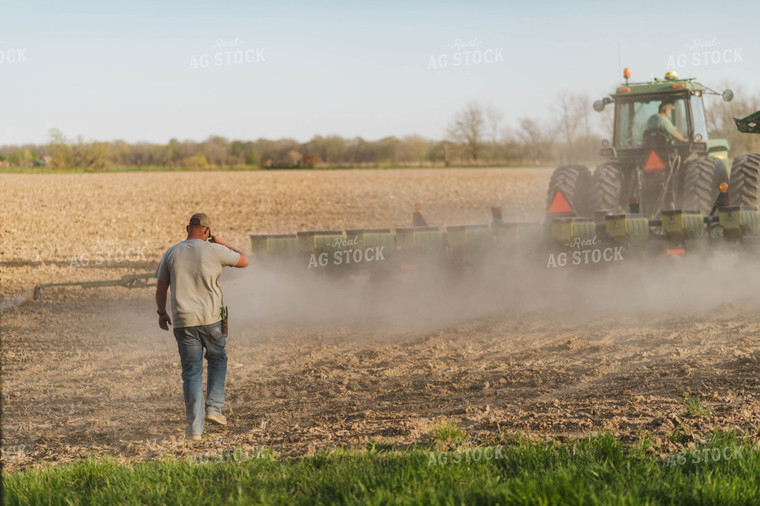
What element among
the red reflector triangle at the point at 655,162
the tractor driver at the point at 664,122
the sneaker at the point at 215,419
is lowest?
the sneaker at the point at 215,419

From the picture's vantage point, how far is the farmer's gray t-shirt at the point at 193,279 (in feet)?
19.4

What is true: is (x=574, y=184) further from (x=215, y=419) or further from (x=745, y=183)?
(x=215, y=419)

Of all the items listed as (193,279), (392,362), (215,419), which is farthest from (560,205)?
(215,419)

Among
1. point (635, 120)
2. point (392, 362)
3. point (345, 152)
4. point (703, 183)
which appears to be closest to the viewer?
point (392, 362)

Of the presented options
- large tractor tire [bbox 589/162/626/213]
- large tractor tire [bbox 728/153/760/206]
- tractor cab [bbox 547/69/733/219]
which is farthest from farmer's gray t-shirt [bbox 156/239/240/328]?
large tractor tire [bbox 728/153/760/206]

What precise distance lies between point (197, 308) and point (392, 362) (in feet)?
8.05

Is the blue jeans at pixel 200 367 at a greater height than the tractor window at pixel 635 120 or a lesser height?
lesser

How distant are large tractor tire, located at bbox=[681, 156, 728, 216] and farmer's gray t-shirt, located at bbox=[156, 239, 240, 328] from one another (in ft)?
25.7

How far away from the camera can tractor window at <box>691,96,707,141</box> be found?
1152cm

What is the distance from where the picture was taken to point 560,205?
36.1ft

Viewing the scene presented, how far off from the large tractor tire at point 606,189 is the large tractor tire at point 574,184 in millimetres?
509

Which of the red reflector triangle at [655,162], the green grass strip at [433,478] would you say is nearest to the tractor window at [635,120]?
the red reflector triangle at [655,162]

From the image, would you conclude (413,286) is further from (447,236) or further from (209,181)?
(209,181)

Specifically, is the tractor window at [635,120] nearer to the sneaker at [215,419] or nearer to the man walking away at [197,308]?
the man walking away at [197,308]
